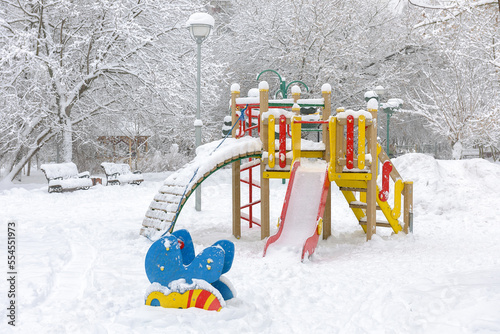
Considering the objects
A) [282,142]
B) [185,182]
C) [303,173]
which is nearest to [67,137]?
[185,182]

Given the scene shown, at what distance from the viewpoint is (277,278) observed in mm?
5441

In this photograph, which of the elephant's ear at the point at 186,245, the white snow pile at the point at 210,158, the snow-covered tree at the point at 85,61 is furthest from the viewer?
the snow-covered tree at the point at 85,61

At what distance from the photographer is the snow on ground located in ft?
13.0

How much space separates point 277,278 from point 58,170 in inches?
418

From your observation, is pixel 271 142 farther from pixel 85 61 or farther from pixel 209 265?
pixel 85 61

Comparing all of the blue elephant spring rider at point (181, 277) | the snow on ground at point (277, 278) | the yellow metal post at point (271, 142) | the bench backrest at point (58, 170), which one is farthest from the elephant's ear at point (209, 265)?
the bench backrest at point (58, 170)

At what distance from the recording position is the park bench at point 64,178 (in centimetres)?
1356

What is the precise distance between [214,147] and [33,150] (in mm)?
10299

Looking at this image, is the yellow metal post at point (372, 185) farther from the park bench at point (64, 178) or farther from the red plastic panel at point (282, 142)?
the park bench at point (64, 178)

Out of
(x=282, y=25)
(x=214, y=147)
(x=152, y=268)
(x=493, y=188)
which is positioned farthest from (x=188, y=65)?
(x=152, y=268)

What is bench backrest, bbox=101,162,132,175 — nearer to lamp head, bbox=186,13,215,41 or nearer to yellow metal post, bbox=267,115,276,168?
lamp head, bbox=186,13,215,41

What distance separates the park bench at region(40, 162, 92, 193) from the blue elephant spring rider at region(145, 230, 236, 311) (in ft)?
33.2

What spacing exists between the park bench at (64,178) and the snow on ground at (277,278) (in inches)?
110

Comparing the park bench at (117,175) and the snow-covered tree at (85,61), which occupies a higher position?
the snow-covered tree at (85,61)
